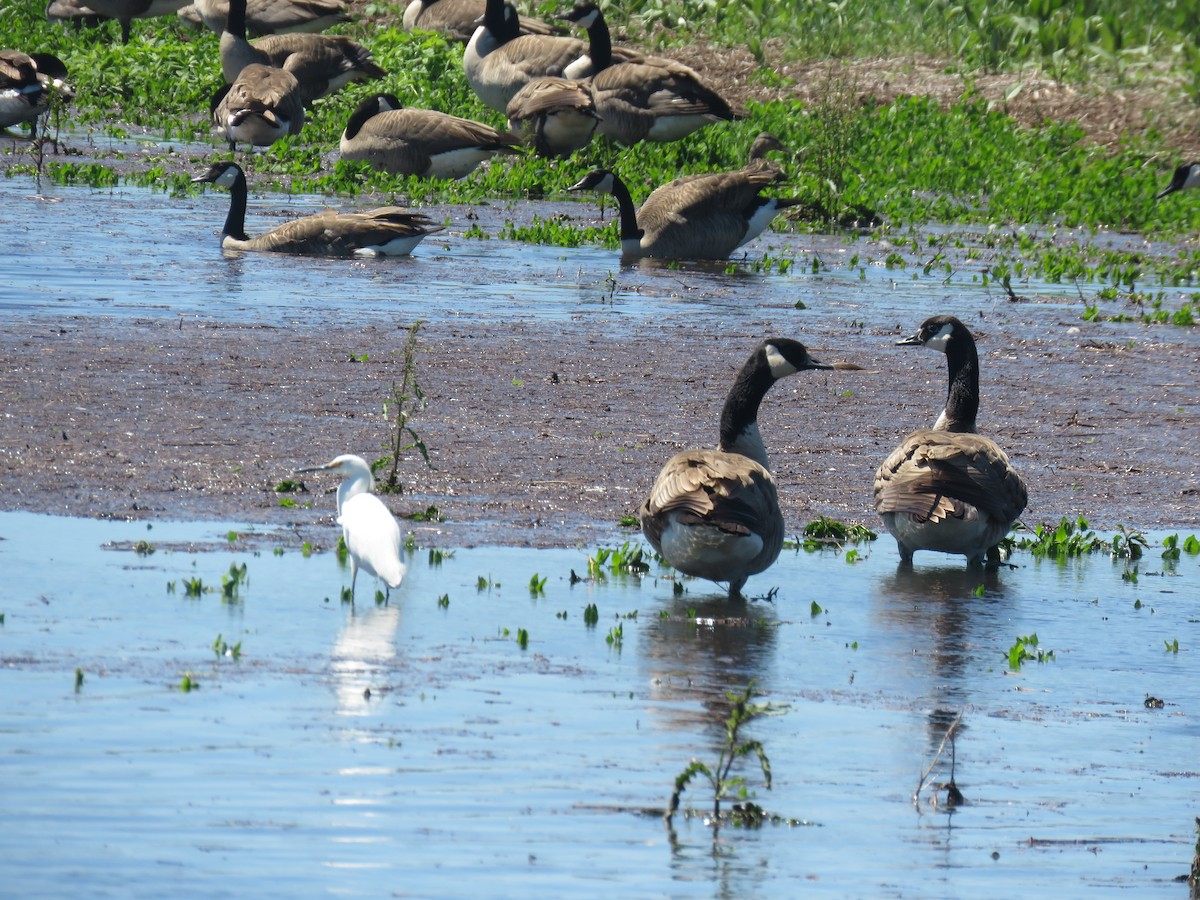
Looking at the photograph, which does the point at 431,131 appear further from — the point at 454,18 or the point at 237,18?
the point at 454,18

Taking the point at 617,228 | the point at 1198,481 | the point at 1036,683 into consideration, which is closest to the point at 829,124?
the point at 617,228

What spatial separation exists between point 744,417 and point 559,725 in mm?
3431

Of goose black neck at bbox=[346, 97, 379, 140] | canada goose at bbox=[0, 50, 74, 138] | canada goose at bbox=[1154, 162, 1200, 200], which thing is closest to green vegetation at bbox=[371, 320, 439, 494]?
goose black neck at bbox=[346, 97, 379, 140]

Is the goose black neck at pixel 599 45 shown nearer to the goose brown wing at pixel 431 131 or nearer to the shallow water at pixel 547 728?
the goose brown wing at pixel 431 131

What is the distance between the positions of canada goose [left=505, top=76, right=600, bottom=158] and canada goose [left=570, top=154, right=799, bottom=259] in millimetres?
4498

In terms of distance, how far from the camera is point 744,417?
9.97 metres

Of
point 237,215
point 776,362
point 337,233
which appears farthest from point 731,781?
point 237,215

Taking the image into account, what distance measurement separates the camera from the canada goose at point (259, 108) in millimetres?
25312

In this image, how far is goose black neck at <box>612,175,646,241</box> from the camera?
20.3 m

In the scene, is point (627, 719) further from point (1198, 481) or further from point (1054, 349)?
point (1054, 349)

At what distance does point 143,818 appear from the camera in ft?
18.8

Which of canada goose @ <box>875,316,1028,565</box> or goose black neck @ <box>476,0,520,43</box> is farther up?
goose black neck @ <box>476,0,520,43</box>

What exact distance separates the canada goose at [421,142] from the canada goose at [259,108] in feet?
5.17

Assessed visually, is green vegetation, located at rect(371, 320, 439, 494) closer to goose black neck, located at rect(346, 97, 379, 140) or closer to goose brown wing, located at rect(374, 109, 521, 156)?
goose brown wing, located at rect(374, 109, 521, 156)
